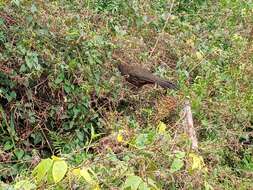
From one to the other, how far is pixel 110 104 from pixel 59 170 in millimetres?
2258

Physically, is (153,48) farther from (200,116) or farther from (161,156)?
(161,156)

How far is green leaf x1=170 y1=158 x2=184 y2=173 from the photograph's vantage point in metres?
3.06

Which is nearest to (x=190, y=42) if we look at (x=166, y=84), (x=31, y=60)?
(x=166, y=84)

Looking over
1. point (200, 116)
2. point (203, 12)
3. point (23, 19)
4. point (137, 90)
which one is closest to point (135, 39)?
point (137, 90)

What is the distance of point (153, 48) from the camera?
19.9 feet

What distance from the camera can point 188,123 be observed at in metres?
4.55

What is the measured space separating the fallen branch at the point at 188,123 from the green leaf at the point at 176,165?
1.02 metres

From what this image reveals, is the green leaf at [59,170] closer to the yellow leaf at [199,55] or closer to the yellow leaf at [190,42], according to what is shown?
the yellow leaf at [199,55]

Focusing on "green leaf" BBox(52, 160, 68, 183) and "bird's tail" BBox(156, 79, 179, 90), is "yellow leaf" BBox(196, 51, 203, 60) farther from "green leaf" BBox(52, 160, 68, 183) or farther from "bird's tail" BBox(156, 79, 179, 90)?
"green leaf" BBox(52, 160, 68, 183)

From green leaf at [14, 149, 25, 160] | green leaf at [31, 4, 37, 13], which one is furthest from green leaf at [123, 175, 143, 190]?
green leaf at [31, 4, 37, 13]

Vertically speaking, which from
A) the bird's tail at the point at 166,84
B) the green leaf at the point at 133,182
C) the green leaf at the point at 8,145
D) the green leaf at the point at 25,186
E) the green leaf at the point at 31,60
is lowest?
the green leaf at the point at 8,145

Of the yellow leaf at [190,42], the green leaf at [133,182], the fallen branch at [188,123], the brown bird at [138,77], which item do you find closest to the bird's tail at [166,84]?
the brown bird at [138,77]

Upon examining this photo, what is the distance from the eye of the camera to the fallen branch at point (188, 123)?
4287mm

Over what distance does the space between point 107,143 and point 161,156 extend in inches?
15.3
